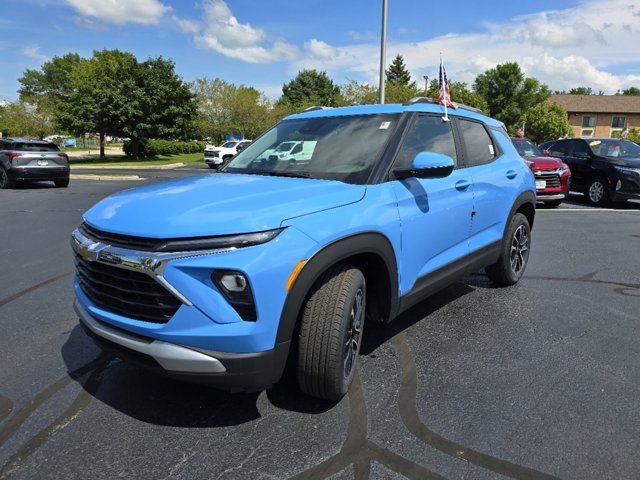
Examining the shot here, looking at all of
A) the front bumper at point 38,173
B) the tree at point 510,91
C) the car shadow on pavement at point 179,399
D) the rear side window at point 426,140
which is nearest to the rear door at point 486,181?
the rear side window at point 426,140

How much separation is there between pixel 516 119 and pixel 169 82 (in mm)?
49920

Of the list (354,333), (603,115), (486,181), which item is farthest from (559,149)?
(603,115)

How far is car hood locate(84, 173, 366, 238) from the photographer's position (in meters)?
2.30

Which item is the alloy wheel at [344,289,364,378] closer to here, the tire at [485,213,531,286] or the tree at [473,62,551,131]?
the tire at [485,213,531,286]

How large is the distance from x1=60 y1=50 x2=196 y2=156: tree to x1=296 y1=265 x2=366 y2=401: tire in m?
33.5

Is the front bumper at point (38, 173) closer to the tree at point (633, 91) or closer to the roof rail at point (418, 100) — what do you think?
the roof rail at point (418, 100)

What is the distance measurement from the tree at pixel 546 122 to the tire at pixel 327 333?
6085 cm

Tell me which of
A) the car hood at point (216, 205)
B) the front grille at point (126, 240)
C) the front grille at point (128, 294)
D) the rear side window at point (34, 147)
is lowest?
the front grille at point (128, 294)

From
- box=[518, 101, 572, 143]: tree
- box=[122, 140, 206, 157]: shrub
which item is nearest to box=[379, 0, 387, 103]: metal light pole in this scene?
box=[122, 140, 206, 157]: shrub

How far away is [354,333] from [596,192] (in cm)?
1179

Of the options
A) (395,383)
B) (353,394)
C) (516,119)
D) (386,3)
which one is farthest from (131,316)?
(516,119)

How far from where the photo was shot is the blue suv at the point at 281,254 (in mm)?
2252

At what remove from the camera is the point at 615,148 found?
12398 millimetres

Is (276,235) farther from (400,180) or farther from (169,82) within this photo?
(169,82)
